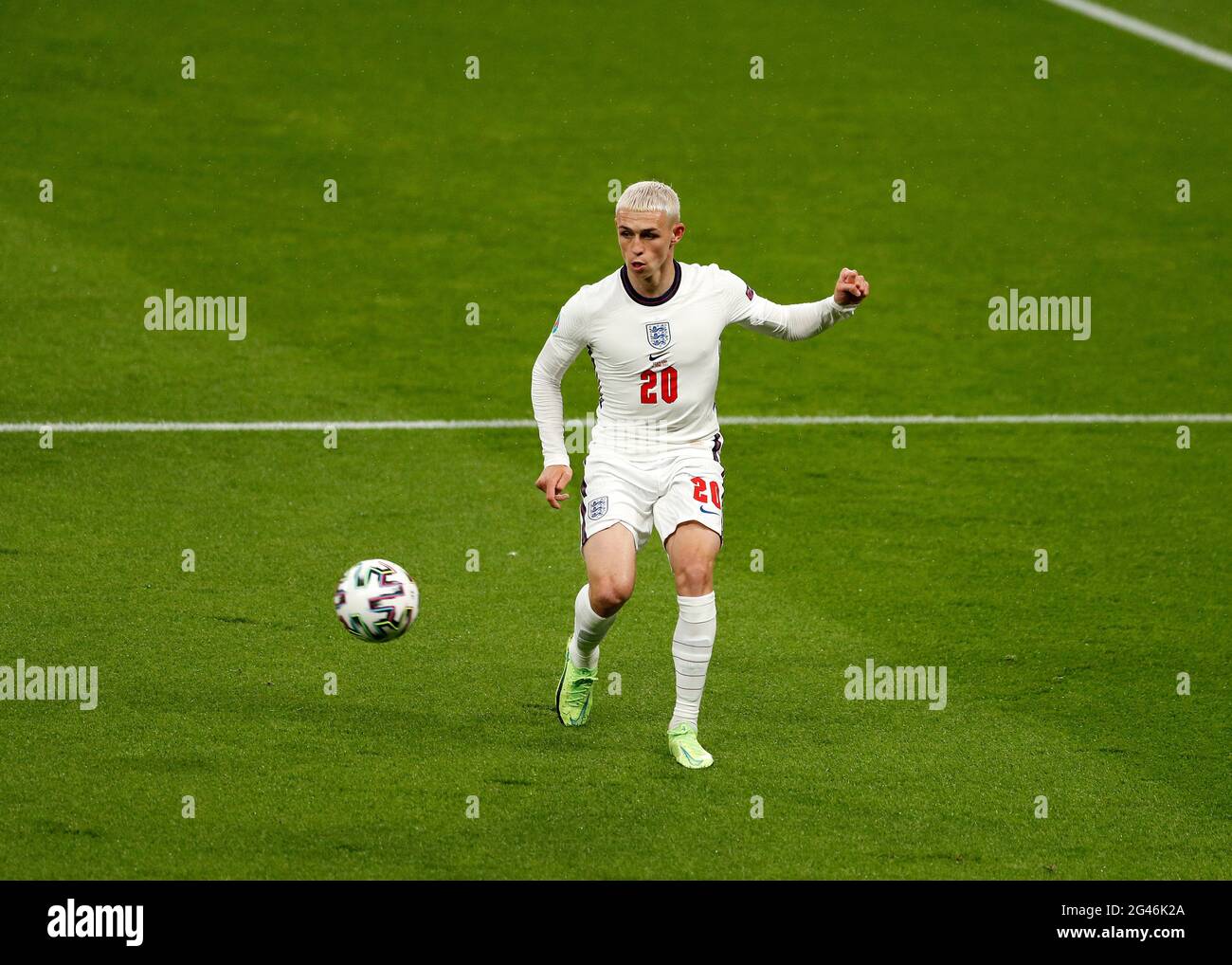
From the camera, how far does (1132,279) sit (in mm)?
16422

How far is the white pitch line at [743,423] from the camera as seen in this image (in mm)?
13078

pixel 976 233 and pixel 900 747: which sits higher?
pixel 976 233

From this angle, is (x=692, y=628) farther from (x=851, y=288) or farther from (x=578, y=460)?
(x=578, y=460)

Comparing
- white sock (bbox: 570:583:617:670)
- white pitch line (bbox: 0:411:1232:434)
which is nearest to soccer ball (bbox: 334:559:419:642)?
white sock (bbox: 570:583:617:670)

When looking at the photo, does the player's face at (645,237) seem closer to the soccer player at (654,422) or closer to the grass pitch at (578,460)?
the soccer player at (654,422)

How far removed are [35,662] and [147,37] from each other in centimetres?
1263

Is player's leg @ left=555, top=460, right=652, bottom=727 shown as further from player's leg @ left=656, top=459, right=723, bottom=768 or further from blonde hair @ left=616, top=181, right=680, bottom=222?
blonde hair @ left=616, top=181, right=680, bottom=222

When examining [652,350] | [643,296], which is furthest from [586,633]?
[643,296]

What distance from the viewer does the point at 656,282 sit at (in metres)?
8.16

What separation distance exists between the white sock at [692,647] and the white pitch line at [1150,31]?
1513 cm

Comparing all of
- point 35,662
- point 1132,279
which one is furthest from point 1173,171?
point 35,662

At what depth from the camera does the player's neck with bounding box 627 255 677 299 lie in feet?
26.7
